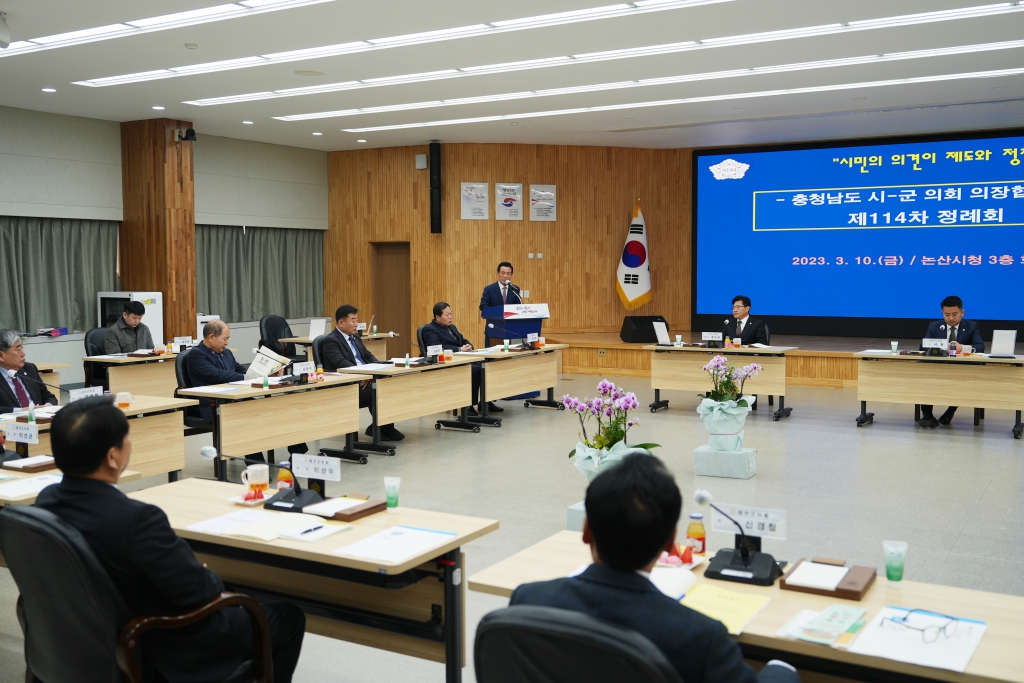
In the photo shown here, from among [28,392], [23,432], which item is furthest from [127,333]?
[23,432]

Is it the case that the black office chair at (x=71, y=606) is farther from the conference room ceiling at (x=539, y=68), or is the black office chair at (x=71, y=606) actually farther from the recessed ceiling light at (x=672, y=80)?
the recessed ceiling light at (x=672, y=80)

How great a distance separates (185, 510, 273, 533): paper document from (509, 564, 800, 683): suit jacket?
4.85ft

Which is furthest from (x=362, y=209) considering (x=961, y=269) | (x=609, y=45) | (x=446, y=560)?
(x=446, y=560)

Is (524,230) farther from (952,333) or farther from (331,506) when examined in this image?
(331,506)

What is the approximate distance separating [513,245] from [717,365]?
7.35 meters

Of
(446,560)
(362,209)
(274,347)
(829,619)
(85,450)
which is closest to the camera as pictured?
(829,619)

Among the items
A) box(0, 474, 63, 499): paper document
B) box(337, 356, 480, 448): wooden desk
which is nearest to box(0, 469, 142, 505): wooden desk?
box(0, 474, 63, 499): paper document

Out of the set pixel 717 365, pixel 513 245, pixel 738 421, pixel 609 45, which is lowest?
pixel 738 421

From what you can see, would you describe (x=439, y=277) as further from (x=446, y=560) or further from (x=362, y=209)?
(x=446, y=560)

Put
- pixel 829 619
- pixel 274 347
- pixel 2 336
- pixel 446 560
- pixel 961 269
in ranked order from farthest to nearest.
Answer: pixel 961 269 → pixel 274 347 → pixel 2 336 → pixel 446 560 → pixel 829 619

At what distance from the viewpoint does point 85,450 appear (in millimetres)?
2291

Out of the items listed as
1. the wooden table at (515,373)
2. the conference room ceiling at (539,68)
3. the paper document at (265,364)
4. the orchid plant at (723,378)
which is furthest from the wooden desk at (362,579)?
the wooden table at (515,373)

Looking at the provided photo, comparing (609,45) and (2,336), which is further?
(609,45)

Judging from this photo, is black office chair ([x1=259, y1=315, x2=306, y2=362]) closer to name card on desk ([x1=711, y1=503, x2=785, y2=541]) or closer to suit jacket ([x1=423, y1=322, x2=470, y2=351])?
suit jacket ([x1=423, y1=322, x2=470, y2=351])
